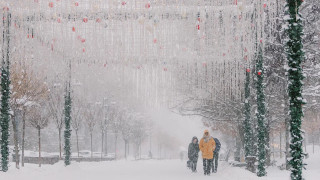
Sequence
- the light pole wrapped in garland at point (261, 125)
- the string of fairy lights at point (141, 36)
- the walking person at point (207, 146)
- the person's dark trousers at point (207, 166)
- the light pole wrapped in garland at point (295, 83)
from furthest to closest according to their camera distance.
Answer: the person's dark trousers at point (207, 166)
the walking person at point (207, 146)
the light pole wrapped in garland at point (261, 125)
the string of fairy lights at point (141, 36)
the light pole wrapped in garland at point (295, 83)

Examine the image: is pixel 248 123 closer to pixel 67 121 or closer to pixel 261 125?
pixel 261 125

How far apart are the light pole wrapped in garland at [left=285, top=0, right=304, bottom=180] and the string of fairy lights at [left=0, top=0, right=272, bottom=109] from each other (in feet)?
9.63

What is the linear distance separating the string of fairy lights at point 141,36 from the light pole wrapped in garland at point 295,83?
2.94 m

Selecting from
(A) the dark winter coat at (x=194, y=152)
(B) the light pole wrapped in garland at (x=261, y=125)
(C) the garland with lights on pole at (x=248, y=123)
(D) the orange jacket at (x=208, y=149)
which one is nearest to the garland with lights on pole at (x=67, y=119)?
(A) the dark winter coat at (x=194, y=152)

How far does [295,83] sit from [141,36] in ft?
22.0

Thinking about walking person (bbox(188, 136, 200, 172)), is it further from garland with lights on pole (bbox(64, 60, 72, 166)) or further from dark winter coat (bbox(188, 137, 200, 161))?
garland with lights on pole (bbox(64, 60, 72, 166))

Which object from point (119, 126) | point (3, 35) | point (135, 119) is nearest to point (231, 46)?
point (3, 35)

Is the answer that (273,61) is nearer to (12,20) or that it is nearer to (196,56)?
(196,56)

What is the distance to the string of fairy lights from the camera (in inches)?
589

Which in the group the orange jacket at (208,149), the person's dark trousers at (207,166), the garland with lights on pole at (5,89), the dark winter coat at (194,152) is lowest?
the person's dark trousers at (207,166)

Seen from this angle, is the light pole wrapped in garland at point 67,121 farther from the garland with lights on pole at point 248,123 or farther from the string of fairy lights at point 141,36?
the garland with lights on pole at point 248,123

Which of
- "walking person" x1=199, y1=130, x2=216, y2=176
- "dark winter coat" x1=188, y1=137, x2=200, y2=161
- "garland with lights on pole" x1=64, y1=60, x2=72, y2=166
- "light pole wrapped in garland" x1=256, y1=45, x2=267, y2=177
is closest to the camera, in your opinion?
"light pole wrapped in garland" x1=256, y1=45, x2=267, y2=177

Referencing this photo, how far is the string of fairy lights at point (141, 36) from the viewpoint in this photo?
1496cm

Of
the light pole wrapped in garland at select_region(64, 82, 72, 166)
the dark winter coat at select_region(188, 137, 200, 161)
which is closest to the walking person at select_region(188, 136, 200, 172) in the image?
the dark winter coat at select_region(188, 137, 200, 161)
